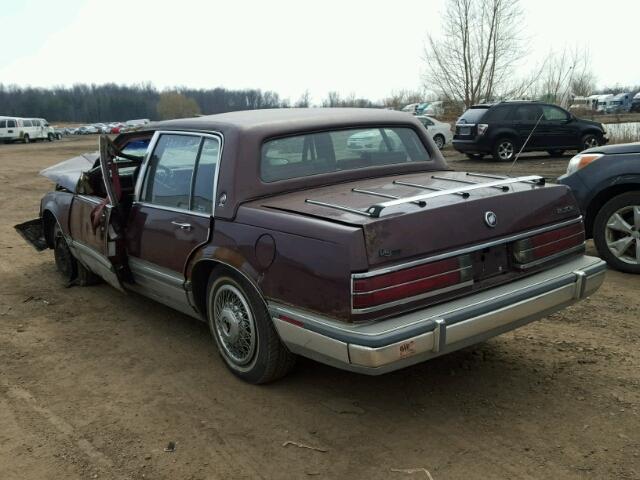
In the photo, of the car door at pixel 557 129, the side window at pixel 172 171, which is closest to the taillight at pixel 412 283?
the side window at pixel 172 171

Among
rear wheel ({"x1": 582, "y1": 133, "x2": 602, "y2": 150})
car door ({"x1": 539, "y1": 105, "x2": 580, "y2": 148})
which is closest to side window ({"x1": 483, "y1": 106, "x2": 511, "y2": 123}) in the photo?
car door ({"x1": 539, "y1": 105, "x2": 580, "y2": 148})

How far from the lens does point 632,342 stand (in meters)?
4.24

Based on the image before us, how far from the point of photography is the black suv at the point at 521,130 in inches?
698

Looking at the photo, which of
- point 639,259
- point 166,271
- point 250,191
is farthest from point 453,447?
point 639,259

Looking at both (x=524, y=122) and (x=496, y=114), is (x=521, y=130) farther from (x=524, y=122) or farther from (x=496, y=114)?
(x=496, y=114)

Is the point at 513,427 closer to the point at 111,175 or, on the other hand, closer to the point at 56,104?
the point at 111,175

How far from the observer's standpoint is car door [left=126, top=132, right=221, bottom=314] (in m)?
4.03

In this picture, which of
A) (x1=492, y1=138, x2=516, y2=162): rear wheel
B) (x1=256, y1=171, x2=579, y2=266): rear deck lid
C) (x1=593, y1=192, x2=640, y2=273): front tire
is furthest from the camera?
(x1=492, y1=138, x2=516, y2=162): rear wheel

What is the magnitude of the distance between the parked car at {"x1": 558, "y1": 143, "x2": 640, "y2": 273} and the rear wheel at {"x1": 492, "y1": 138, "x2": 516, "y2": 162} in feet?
39.4

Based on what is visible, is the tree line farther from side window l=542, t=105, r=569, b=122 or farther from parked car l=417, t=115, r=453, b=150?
side window l=542, t=105, r=569, b=122

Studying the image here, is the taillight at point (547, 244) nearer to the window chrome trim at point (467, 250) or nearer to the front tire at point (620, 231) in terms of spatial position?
the window chrome trim at point (467, 250)

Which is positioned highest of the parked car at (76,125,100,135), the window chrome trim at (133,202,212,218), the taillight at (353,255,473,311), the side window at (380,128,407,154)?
the side window at (380,128,407,154)

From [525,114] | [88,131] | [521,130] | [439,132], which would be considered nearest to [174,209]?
[521,130]

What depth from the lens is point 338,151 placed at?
4262 mm
